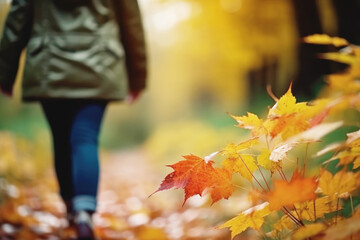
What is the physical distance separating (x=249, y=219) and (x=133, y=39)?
1.25 m

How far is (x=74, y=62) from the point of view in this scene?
5.72 ft

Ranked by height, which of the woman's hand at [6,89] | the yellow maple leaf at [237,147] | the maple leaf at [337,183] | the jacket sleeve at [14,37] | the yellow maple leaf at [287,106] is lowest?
the maple leaf at [337,183]

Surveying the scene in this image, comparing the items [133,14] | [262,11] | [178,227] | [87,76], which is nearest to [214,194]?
[87,76]

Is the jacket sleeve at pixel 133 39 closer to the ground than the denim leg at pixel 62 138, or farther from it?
farther from it

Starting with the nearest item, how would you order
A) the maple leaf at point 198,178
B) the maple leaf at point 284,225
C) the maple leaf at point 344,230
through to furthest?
the maple leaf at point 344,230, the maple leaf at point 198,178, the maple leaf at point 284,225

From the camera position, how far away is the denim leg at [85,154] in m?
1.62

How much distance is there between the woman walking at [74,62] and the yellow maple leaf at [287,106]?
1012mm

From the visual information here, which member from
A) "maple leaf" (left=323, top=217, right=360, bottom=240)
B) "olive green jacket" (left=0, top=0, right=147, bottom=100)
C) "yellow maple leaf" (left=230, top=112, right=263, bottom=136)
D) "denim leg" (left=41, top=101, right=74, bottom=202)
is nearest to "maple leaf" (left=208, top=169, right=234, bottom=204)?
"yellow maple leaf" (left=230, top=112, right=263, bottom=136)

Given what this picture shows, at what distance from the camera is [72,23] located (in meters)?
1.76

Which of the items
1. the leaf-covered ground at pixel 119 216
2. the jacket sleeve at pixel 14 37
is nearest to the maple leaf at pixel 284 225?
the leaf-covered ground at pixel 119 216

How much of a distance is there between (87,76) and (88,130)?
0.25 meters

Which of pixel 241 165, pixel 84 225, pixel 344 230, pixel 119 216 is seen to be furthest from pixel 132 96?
pixel 344 230

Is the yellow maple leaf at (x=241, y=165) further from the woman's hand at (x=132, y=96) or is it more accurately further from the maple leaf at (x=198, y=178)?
the woman's hand at (x=132, y=96)

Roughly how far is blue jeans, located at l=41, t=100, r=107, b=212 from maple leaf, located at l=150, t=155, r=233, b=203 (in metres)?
0.88
